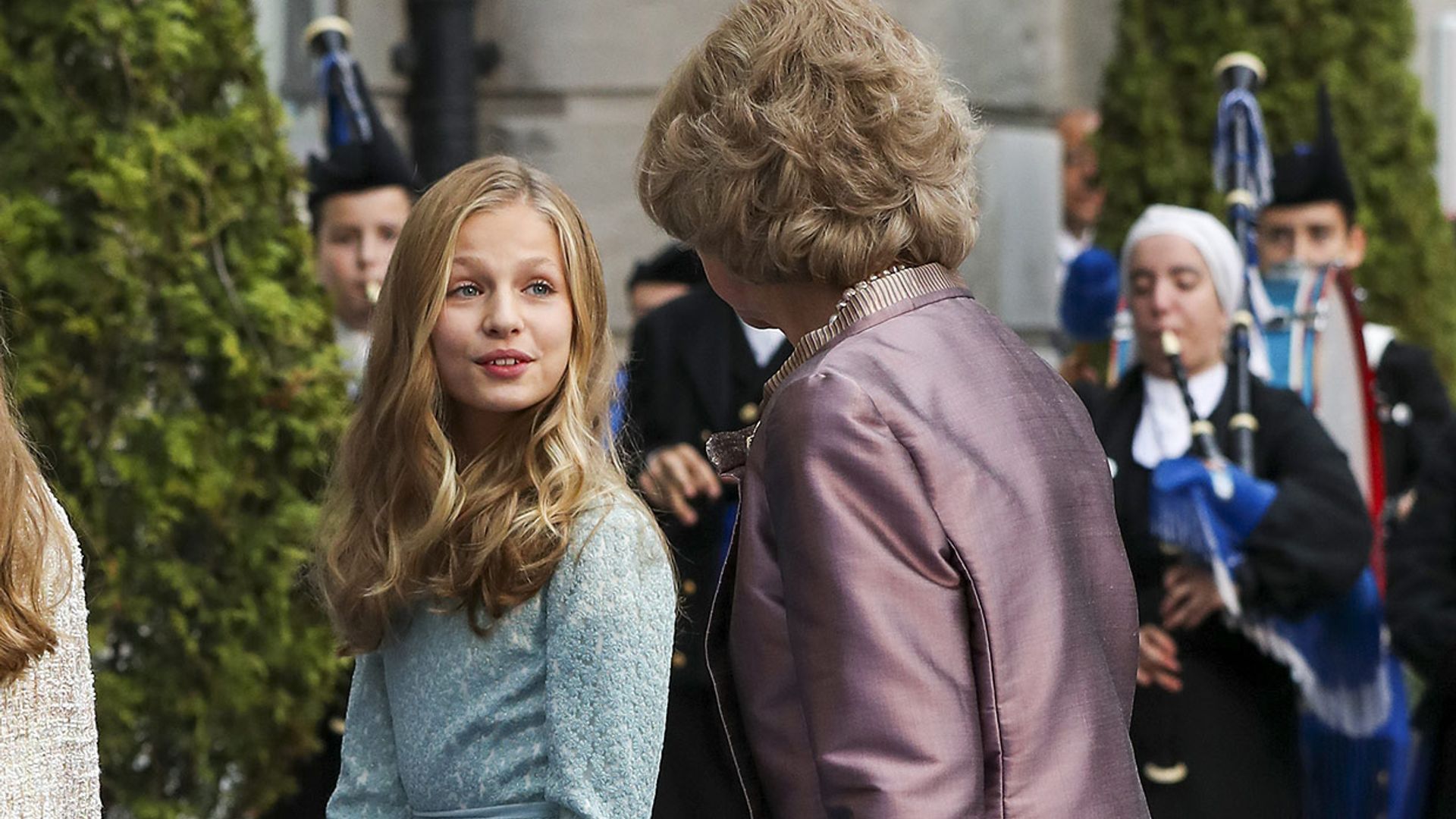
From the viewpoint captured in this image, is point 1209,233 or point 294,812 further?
point 1209,233

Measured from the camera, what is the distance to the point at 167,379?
4.14 metres

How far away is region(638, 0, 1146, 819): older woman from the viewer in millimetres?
1886

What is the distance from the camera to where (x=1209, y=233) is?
5.21 m

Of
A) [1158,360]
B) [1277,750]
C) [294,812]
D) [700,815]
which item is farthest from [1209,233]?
[294,812]

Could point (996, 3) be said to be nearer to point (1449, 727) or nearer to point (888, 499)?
point (1449, 727)

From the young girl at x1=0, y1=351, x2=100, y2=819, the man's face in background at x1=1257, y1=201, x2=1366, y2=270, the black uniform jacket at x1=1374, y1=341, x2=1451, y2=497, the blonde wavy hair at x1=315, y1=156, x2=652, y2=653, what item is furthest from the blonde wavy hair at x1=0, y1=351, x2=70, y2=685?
the black uniform jacket at x1=1374, y1=341, x2=1451, y2=497

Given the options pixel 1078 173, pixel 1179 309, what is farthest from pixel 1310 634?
pixel 1078 173

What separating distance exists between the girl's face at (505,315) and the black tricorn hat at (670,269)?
3056mm

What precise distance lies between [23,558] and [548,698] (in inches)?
24.9

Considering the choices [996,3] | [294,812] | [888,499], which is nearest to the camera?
[888,499]

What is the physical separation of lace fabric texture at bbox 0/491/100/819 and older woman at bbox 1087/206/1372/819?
112 inches

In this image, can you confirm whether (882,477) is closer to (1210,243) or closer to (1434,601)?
(1434,601)

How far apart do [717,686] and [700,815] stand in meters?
2.84

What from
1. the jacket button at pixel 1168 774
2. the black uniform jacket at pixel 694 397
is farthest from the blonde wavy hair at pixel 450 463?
the jacket button at pixel 1168 774
